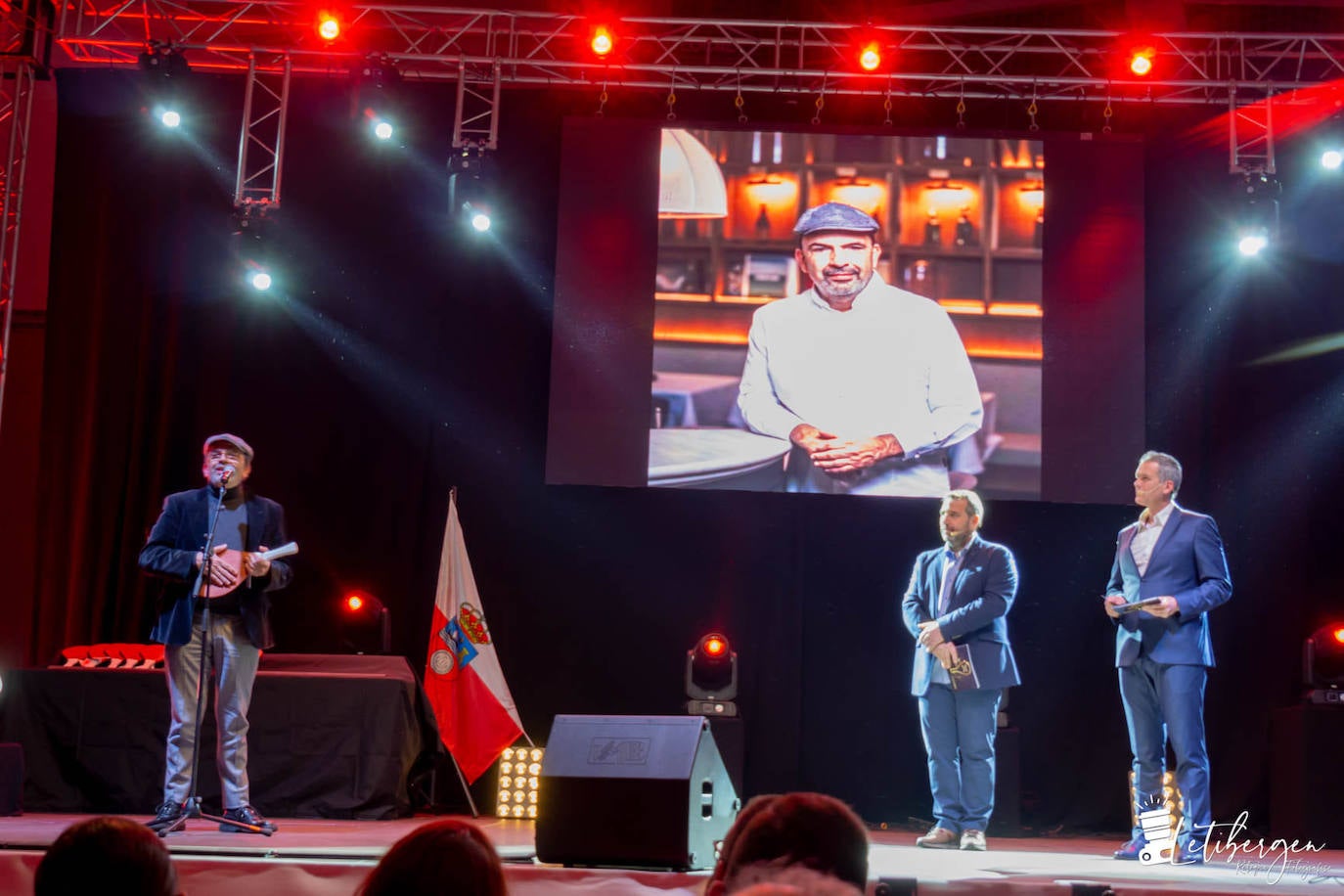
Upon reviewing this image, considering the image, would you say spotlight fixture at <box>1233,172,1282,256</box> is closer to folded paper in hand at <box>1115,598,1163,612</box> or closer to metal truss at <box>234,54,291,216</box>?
folded paper in hand at <box>1115,598,1163,612</box>

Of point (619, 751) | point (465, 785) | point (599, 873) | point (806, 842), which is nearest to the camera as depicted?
point (806, 842)

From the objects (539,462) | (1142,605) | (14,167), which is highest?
(14,167)

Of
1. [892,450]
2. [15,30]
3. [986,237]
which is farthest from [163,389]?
[986,237]

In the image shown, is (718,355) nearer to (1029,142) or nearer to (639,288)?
(639,288)

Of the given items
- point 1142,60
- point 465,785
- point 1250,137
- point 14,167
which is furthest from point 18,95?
point 1250,137

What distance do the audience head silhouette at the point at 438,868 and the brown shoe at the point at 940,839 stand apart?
3.95m

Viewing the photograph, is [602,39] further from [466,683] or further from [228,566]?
[228,566]

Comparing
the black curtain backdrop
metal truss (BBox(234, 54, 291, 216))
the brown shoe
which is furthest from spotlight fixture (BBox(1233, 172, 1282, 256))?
metal truss (BBox(234, 54, 291, 216))

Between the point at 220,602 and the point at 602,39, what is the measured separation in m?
3.91

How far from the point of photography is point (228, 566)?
5.06 metres

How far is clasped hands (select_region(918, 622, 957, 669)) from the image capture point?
5562 millimetres

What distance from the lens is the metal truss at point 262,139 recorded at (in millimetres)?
7531

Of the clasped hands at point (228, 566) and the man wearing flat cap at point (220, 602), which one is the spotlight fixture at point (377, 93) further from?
the clasped hands at point (228, 566)

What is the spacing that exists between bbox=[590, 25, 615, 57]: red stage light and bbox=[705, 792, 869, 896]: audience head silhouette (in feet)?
19.6
